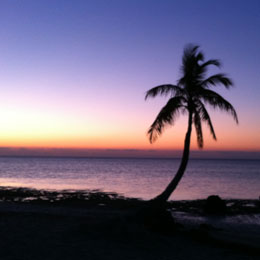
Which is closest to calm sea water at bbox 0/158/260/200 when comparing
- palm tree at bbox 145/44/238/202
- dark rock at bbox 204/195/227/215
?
dark rock at bbox 204/195/227/215

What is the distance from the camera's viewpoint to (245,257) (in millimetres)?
12008

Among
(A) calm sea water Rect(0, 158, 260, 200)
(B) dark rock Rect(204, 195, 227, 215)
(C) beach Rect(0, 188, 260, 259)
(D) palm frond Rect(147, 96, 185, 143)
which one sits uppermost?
(D) palm frond Rect(147, 96, 185, 143)

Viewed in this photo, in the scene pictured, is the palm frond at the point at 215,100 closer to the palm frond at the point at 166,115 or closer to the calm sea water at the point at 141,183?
the palm frond at the point at 166,115

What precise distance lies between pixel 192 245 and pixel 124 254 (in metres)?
3.38

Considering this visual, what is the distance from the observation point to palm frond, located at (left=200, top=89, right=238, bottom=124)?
15.1m

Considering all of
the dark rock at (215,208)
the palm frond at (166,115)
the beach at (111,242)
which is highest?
the palm frond at (166,115)

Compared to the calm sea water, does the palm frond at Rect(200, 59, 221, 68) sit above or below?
above

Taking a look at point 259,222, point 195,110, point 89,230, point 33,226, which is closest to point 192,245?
point 89,230

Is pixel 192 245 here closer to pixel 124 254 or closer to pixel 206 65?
pixel 124 254

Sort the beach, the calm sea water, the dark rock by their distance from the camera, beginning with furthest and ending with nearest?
the calm sea water, the dark rock, the beach

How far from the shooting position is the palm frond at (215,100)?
1506 cm

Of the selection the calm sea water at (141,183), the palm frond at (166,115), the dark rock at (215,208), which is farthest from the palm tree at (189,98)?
the calm sea water at (141,183)

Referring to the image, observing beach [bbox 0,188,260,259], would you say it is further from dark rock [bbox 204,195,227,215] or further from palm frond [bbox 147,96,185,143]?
dark rock [bbox 204,195,227,215]

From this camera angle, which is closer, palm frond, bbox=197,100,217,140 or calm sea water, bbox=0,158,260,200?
palm frond, bbox=197,100,217,140
